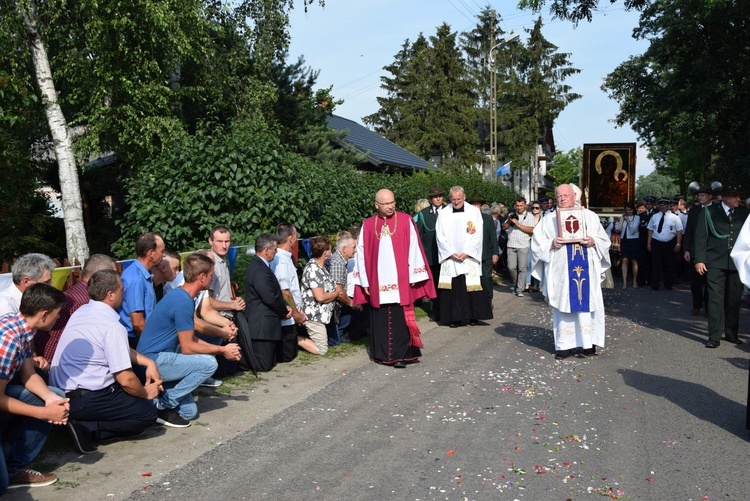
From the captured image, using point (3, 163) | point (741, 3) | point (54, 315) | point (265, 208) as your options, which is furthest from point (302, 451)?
point (741, 3)

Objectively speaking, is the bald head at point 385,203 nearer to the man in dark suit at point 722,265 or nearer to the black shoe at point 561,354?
the black shoe at point 561,354

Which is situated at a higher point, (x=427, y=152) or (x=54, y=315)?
(x=427, y=152)

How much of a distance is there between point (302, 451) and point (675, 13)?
81.2ft

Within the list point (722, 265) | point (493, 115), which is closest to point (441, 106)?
point (493, 115)

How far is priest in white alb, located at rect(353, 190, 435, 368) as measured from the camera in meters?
9.45

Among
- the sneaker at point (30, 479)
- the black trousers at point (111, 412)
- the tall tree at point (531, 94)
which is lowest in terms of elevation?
the sneaker at point (30, 479)

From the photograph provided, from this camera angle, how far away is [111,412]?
5.86 meters

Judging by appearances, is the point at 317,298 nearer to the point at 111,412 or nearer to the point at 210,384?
the point at 210,384

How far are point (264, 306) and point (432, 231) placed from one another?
528 cm

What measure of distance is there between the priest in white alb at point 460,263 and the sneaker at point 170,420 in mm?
6534

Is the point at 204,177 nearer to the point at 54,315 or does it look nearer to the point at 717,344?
the point at 54,315

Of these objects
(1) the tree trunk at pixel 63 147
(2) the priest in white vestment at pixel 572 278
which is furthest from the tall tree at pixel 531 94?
(2) the priest in white vestment at pixel 572 278

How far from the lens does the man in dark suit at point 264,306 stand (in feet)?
29.5

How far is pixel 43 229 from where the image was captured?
19188mm
